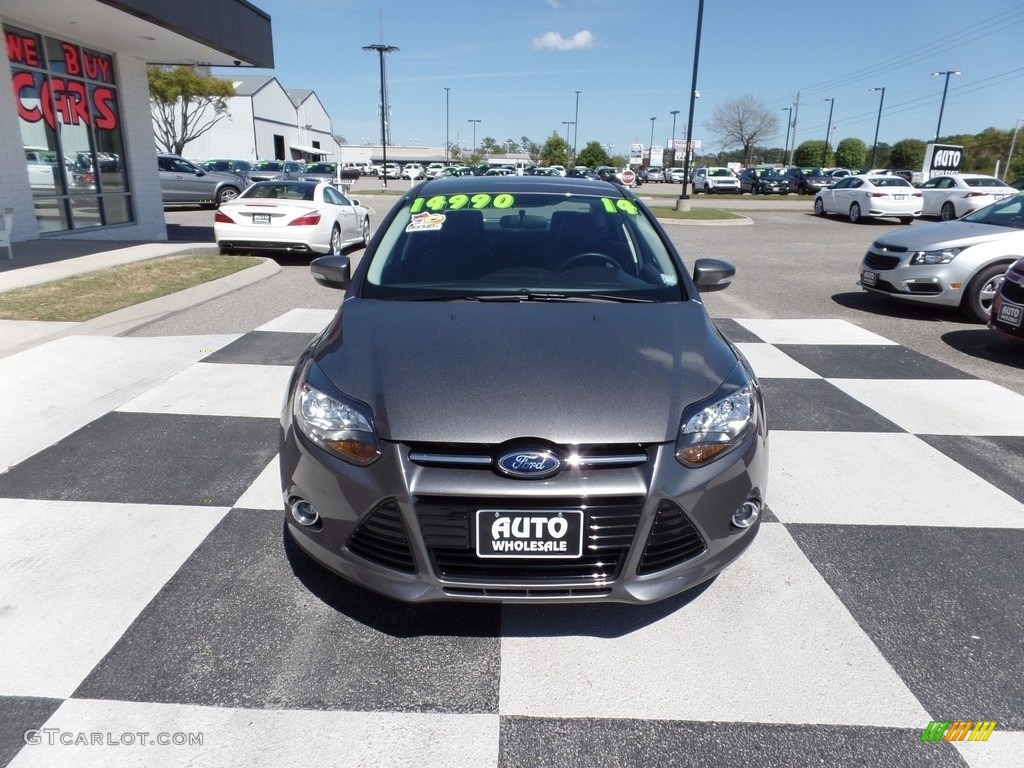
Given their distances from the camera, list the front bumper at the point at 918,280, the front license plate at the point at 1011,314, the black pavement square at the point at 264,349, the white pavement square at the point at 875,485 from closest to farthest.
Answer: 1. the white pavement square at the point at 875,485
2. the black pavement square at the point at 264,349
3. the front license plate at the point at 1011,314
4. the front bumper at the point at 918,280

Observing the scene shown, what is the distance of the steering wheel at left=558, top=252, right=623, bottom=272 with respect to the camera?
11.8 ft

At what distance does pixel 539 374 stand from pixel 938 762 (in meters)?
1.69

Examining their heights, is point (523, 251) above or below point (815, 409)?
above

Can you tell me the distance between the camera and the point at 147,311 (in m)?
7.57

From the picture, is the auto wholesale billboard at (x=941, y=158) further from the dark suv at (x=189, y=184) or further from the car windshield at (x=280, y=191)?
the car windshield at (x=280, y=191)

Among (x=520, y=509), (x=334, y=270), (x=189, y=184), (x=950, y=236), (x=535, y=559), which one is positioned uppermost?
(x=334, y=270)

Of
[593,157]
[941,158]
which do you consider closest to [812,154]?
[593,157]

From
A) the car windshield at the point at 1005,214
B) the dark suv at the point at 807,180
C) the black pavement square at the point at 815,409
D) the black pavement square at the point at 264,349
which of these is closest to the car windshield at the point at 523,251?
the black pavement square at the point at 815,409

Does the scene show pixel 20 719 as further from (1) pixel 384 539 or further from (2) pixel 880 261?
(2) pixel 880 261

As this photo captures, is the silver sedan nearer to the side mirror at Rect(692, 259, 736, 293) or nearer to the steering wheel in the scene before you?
the side mirror at Rect(692, 259, 736, 293)

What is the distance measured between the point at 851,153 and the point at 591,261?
299ft

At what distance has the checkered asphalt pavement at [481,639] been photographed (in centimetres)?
215

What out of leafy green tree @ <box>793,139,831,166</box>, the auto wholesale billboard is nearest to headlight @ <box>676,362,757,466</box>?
the auto wholesale billboard

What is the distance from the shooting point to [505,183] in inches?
169
